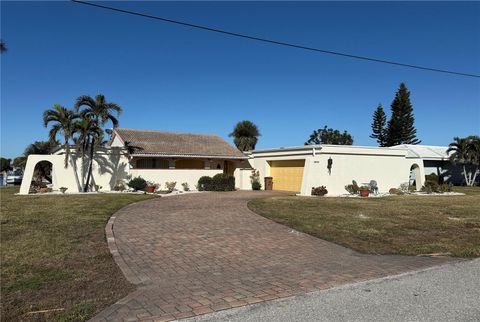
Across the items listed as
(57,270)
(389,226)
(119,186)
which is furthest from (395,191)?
(57,270)

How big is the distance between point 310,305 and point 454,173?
42.4 metres

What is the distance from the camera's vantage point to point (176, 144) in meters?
27.8

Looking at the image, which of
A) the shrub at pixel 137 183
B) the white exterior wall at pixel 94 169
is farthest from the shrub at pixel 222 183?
the white exterior wall at pixel 94 169

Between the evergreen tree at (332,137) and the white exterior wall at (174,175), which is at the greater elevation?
the evergreen tree at (332,137)

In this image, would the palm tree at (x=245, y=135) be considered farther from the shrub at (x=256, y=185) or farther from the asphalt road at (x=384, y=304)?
the asphalt road at (x=384, y=304)

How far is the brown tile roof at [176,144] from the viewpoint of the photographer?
25844 millimetres

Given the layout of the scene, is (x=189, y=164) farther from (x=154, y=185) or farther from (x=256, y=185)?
(x=256, y=185)

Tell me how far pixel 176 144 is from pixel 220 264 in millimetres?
21252

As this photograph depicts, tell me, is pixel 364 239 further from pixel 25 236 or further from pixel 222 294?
pixel 25 236

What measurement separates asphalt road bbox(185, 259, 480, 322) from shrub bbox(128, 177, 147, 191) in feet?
64.1

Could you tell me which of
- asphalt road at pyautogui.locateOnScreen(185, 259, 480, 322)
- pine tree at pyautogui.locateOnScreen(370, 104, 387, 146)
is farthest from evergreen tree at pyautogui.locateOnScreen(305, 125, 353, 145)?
asphalt road at pyautogui.locateOnScreen(185, 259, 480, 322)

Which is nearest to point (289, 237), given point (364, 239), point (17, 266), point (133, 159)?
point (364, 239)

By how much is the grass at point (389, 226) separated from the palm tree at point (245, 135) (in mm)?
28965

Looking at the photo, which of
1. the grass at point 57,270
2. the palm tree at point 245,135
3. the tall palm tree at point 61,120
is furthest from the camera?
the palm tree at point 245,135
